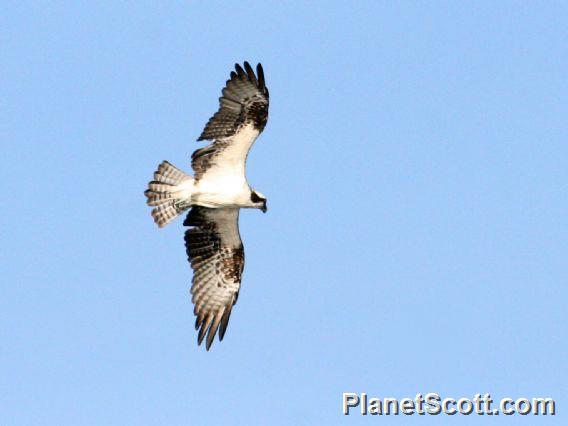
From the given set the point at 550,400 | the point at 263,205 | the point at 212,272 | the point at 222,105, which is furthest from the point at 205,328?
the point at 550,400

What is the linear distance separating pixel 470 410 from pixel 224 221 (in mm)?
5418

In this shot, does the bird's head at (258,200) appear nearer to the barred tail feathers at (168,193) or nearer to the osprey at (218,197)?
the osprey at (218,197)

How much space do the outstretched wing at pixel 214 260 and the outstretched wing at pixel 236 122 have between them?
1.02 metres

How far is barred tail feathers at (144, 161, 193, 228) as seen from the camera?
16750 mm

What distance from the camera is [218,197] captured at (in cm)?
1656

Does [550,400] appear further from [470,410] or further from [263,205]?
[263,205]

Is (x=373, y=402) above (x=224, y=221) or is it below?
below

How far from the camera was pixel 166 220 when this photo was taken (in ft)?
55.3

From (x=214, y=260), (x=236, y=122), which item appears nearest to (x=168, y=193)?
(x=214, y=260)

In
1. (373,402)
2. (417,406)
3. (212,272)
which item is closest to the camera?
(417,406)

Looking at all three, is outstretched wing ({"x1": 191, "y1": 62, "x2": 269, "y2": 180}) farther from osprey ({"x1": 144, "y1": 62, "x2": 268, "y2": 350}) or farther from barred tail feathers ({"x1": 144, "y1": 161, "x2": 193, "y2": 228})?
barred tail feathers ({"x1": 144, "y1": 161, "x2": 193, "y2": 228})

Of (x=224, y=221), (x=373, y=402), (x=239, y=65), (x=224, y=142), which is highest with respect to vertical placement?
(x=239, y=65)

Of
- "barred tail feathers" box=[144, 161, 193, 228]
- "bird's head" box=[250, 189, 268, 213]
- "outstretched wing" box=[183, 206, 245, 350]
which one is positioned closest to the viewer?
"bird's head" box=[250, 189, 268, 213]

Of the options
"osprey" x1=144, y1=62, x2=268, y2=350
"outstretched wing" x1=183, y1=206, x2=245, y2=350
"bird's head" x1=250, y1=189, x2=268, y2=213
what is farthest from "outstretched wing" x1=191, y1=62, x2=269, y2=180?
"outstretched wing" x1=183, y1=206, x2=245, y2=350
